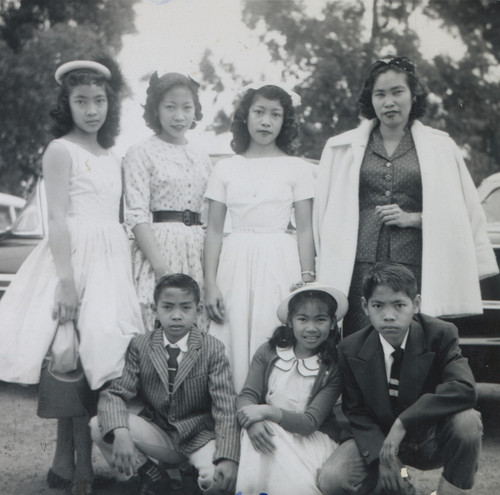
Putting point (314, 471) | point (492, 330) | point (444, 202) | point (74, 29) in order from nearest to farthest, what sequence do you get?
point (314, 471) → point (444, 202) → point (492, 330) → point (74, 29)

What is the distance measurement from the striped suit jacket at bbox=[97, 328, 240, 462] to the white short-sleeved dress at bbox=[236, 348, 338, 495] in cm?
18

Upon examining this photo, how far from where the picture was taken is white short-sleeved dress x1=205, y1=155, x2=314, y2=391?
2896 mm

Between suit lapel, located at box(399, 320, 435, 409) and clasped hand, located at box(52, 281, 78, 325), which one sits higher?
clasped hand, located at box(52, 281, 78, 325)

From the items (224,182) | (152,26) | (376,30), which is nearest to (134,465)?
(224,182)

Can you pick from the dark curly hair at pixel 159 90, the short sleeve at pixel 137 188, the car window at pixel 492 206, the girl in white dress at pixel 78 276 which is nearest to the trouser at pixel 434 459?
the girl in white dress at pixel 78 276

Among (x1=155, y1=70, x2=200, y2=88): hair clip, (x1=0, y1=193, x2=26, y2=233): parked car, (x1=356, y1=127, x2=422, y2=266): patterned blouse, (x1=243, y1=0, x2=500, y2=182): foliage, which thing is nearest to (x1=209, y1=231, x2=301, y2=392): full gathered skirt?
(x1=356, y1=127, x2=422, y2=266): patterned blouse

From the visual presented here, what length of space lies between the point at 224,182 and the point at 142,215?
16.7 inches

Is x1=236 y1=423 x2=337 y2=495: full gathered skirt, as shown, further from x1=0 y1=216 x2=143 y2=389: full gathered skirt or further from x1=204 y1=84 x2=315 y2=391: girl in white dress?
x1=0 y1=216 x2=143 y2=389: full gathered skirt

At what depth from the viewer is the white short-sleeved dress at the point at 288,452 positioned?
2.40m

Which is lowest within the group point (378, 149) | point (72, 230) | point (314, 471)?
point (314, 471)

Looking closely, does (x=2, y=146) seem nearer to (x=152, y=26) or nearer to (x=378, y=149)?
(x=152, y=26)

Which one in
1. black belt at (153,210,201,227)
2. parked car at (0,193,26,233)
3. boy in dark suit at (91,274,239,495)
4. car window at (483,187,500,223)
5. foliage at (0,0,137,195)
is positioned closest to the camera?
boy in dark suit at (91,274,239,495)

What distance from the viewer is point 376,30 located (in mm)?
5816

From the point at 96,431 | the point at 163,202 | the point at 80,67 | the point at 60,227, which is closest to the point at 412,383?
the point at 96,431
